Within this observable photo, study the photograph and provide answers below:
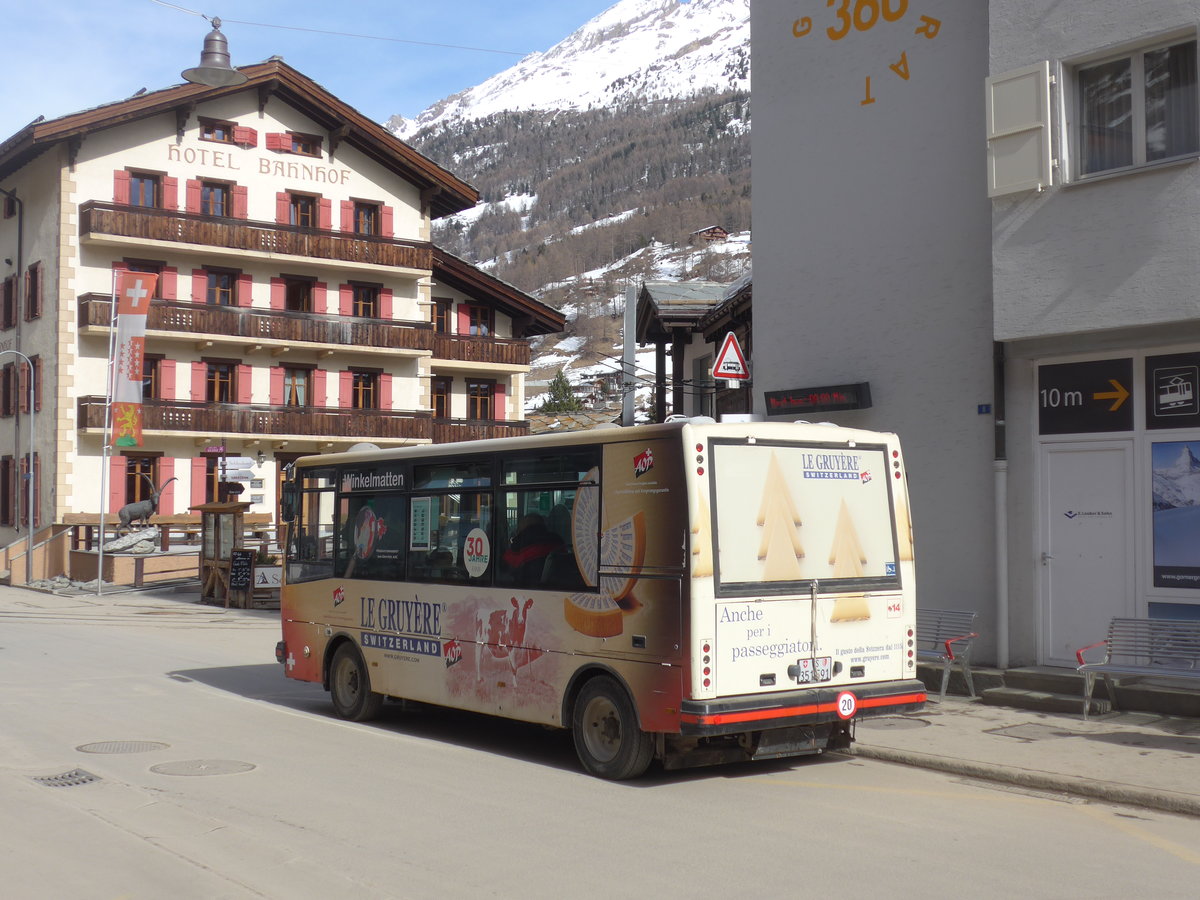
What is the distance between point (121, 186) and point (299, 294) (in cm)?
726

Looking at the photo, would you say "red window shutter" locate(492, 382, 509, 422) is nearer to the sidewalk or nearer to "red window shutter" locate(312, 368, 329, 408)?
"red window shutter" locate(312, 368, 329, 408)

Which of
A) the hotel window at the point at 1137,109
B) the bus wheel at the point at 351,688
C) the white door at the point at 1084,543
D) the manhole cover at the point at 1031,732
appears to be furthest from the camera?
the white door at the point at 1084,543

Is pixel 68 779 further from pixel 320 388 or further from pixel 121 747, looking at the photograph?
pixel 320 388

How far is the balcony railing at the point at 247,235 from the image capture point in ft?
138

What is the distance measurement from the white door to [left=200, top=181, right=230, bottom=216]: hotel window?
37.0 m

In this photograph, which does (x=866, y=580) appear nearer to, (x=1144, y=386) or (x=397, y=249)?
(x=1144, y=386)

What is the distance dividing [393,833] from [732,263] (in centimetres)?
18087

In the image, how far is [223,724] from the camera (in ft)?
40.2

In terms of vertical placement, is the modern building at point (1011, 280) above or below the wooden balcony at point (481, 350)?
below

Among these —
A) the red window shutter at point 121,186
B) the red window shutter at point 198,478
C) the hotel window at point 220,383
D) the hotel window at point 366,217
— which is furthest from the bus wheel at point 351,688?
the hotel window at point 366,217

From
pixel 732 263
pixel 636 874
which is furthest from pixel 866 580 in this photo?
pixel 732 263

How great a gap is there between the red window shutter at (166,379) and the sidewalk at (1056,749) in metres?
36.0

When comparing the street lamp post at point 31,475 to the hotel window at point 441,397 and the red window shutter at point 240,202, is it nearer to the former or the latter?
the red window shutter at point 240,202

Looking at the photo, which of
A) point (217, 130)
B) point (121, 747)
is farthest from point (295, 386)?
point (121, 747)
